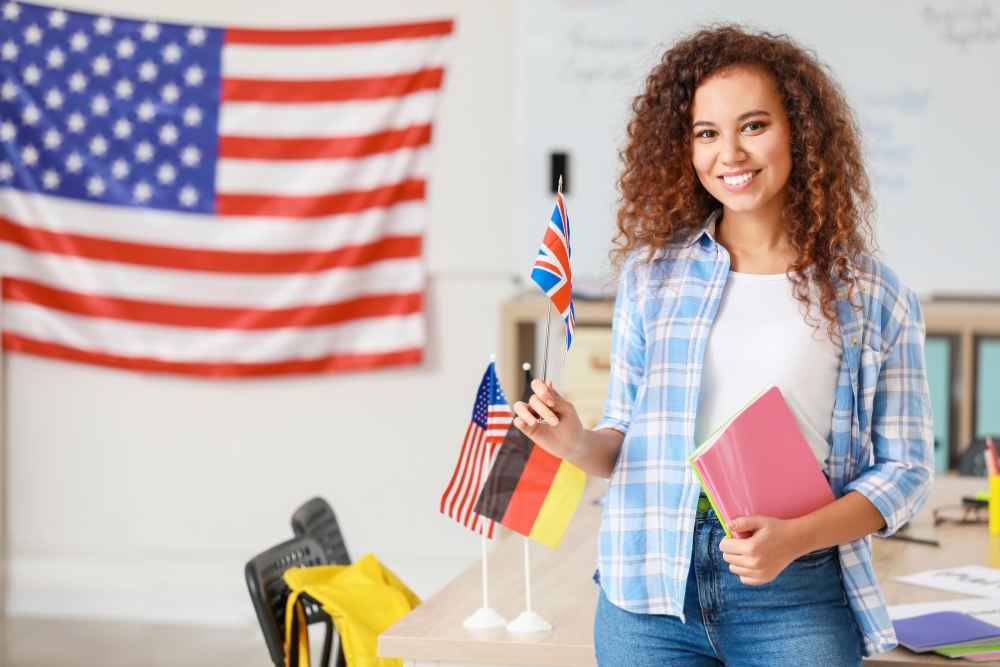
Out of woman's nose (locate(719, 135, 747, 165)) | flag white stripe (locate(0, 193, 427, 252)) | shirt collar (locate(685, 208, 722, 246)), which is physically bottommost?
flag white stripe (locate(0, 193, 427, 252))

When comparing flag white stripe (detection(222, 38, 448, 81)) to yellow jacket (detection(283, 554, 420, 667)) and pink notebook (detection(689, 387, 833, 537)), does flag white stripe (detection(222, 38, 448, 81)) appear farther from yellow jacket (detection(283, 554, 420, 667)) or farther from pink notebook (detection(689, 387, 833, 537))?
pink notebook (detection(689, 387, 833, 537))

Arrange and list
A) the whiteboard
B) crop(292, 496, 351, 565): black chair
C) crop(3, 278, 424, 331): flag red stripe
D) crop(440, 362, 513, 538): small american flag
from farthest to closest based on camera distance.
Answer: crop(3, 278, 424, 331): flag red stripe < the whiteboard < crop(292, 496, 351, 565): black chair < crop(440, 362, 513, 538): small american flag

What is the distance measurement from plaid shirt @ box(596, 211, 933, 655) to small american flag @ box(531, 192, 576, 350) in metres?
0.12

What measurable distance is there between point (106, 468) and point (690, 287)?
12.0ft

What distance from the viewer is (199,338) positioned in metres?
4.60

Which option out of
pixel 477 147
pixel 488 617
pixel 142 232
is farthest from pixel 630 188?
pixel 142 232

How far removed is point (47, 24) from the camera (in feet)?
14.9

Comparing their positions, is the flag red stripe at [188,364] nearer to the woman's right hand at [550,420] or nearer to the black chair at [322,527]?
the black chair at [322,527]

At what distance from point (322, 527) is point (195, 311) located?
88.1 inches

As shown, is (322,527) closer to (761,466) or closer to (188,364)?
(761,466)

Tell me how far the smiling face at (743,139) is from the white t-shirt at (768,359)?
0.10 m

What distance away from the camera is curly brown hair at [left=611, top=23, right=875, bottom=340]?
1489 millimetres

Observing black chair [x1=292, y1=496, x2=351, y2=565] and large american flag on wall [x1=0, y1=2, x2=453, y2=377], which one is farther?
large american flag on wall [x1=0, y1=2, x2=453, y2=377]

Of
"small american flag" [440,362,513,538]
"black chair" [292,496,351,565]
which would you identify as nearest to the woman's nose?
"small american flag" [440,362,513,538]
